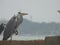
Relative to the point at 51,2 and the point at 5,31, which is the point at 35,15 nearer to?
the point at 51,2

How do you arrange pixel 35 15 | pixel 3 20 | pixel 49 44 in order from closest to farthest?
pixel 49 44 → pixel 3 20 → pixel 35 15

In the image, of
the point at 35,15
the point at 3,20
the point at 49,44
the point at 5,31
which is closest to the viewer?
the point at 49,44

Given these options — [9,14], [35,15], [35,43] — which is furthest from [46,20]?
[35,43]

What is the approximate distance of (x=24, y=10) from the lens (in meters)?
1.59

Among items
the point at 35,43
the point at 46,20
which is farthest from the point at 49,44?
the point at 46,20

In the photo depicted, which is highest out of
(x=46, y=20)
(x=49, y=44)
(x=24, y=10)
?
(x=24, y=10)

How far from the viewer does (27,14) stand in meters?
1.59

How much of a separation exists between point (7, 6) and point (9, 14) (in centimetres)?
9

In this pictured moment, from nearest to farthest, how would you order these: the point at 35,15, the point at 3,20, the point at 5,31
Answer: the point at 5,31, the point at 3,20, the point at 35,15

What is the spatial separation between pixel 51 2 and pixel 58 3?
0.26 ft

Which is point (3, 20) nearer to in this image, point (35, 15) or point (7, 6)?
point (7, 6)

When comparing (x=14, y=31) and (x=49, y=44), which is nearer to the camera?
(x=49, y=44)

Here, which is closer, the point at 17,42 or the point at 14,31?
the point at 17,42

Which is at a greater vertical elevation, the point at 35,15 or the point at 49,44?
the point at 35,15
